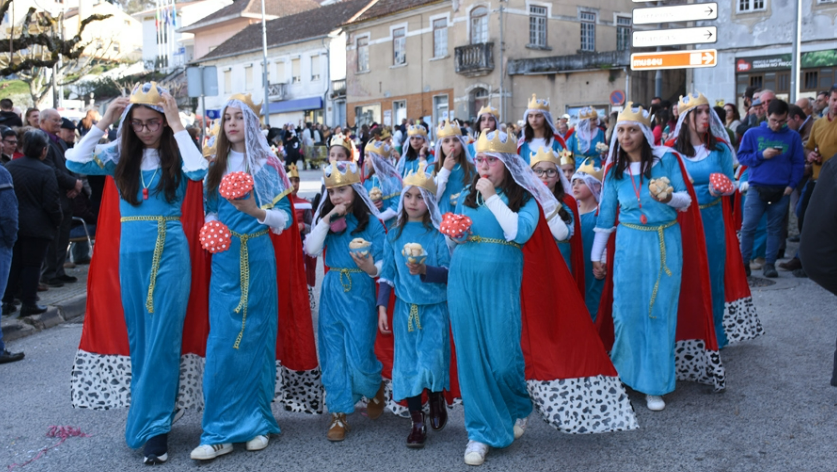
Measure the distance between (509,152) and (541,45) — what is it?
3076cm

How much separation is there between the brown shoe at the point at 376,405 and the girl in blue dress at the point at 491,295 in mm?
830

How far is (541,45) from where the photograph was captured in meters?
33.6

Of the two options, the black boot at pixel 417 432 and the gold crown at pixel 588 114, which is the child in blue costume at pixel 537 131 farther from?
the black boot at pixel 417 432

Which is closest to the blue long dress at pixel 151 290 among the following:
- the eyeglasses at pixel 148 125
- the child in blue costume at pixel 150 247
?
the child in blue costume at pixel 150 247

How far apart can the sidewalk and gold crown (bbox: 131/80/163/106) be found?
405cm

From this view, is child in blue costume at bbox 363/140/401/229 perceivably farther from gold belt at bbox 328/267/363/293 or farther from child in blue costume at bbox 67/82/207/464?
child in blue costume at bbox 67/82/207/464

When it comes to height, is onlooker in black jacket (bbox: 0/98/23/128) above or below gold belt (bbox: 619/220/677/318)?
above

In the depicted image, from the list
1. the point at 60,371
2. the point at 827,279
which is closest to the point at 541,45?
the point at 60,371

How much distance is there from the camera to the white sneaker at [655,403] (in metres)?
4.89

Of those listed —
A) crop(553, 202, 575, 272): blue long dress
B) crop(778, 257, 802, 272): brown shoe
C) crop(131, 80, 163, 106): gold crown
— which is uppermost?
crop(131, 80, 163, 106): gold crown

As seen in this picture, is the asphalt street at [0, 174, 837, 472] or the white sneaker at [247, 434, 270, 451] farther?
the white sneaker at [247, 434, 270, 451]

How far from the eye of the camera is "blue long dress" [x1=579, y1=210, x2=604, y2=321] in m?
5.88

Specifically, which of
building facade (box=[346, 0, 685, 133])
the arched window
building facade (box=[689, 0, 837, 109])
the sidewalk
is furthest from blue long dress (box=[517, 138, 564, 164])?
the arched window

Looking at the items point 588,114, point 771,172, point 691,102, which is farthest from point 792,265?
point 691,102
